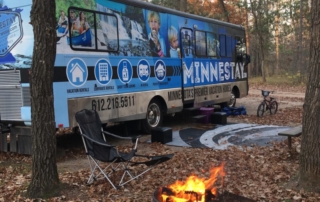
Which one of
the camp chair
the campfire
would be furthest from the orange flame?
the camp chair

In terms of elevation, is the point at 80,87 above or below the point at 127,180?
above

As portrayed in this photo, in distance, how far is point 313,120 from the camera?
4449 mm

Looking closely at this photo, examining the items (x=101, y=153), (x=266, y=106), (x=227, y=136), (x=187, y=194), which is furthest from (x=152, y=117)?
(x=187, y=194)

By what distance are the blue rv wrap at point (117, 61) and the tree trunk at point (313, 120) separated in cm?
420

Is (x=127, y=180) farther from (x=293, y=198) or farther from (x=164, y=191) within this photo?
(x=293, y=198)

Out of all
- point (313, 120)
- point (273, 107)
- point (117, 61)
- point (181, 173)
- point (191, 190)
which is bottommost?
point (181, 173)

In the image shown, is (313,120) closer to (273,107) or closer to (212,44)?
(212,44)

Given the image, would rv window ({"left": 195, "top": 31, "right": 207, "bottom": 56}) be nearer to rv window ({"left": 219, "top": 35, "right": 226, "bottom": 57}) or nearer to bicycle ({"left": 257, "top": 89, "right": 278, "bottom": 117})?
rv window ({"left": 219, "top": 35, "right": 226, "bottom": 57})

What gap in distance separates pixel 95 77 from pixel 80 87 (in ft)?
1.54

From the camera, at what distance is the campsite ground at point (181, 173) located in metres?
4.53

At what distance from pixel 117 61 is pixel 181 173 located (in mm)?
3337

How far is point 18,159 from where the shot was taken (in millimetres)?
7059

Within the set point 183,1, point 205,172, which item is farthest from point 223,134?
point 183,1

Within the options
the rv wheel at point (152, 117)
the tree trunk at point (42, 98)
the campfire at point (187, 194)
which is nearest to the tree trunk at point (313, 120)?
the campfire at point (187, 194)
